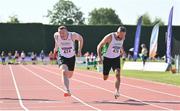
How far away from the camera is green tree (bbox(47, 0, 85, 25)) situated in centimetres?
13312

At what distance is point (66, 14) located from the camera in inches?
5438

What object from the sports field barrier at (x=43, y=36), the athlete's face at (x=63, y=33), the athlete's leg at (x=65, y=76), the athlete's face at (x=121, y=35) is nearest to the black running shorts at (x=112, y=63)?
the athlete's face at (x=121, y=35)

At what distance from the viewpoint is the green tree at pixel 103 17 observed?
149 meters

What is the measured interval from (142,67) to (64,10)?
321 ft

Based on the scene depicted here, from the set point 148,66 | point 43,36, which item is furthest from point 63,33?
point 43,36

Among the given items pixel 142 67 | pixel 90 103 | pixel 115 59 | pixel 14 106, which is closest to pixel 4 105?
pixel 14 106

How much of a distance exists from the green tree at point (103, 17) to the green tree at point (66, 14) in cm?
1165

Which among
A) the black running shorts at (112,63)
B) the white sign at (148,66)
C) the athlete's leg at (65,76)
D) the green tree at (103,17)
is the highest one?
the green tree at (103,17)

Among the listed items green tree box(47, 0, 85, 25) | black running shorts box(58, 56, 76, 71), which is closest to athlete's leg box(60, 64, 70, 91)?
black running shorts box(58, 56, 76, 71)

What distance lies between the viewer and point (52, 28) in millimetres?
69812

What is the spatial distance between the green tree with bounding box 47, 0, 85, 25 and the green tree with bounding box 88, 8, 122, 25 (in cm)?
1165

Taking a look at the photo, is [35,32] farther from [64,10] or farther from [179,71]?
[64,10]

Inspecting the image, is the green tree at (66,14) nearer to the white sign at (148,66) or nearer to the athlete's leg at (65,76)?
the white sign at (148,66)

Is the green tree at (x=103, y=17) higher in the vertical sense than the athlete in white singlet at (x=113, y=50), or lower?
higher
